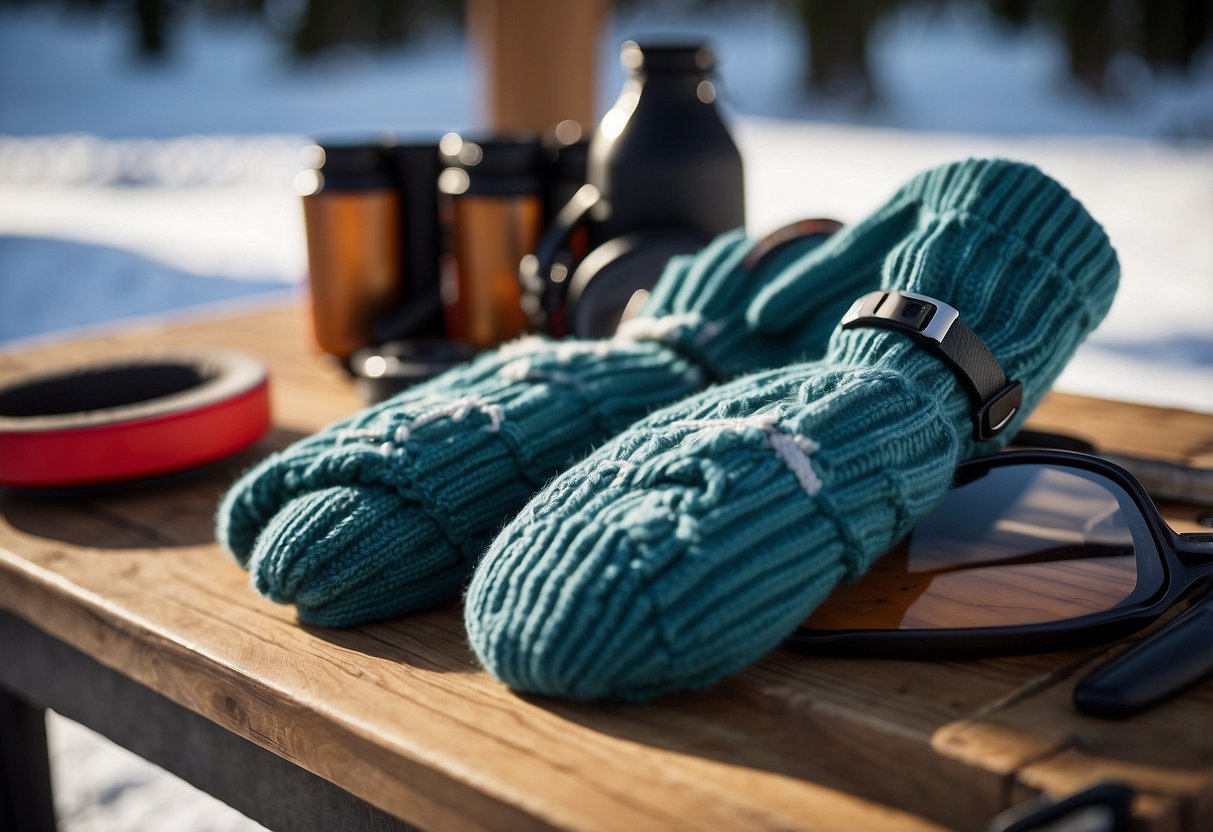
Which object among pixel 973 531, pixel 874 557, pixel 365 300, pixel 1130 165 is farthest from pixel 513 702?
pixel 1130 165

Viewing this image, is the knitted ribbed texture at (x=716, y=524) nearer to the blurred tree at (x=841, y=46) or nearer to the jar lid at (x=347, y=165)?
the jar lid at (x=347, y=165)

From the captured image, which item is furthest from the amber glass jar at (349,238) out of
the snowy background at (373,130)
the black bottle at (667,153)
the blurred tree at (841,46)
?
the blurred tree at (841,46)

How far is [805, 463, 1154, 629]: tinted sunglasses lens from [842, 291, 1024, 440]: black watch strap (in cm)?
4

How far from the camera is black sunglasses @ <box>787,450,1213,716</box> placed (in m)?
0.62

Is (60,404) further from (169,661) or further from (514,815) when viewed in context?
(514,815)

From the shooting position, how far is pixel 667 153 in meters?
1.11

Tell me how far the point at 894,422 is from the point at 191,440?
0.61 m

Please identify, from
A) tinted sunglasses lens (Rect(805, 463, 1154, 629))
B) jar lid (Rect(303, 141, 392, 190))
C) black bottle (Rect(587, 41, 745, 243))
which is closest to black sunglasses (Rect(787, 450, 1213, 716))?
tinted sunglasses lens (Rect(805, 463, 1154, 629))

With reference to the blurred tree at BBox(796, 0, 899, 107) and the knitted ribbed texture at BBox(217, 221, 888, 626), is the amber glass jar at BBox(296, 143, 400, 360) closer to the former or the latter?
the knitted ribbed texture at BBox(217, 221, 888, 626)

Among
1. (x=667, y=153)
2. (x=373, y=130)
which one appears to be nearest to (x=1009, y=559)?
(x=667, y=153)

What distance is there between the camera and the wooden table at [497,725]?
1.69ft

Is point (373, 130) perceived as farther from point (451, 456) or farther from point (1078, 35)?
point (451, 456)

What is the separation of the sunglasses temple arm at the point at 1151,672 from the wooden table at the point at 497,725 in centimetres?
1

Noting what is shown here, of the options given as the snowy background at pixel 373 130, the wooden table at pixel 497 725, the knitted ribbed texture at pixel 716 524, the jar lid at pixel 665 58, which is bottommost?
the snowy background at pixel 373 130
